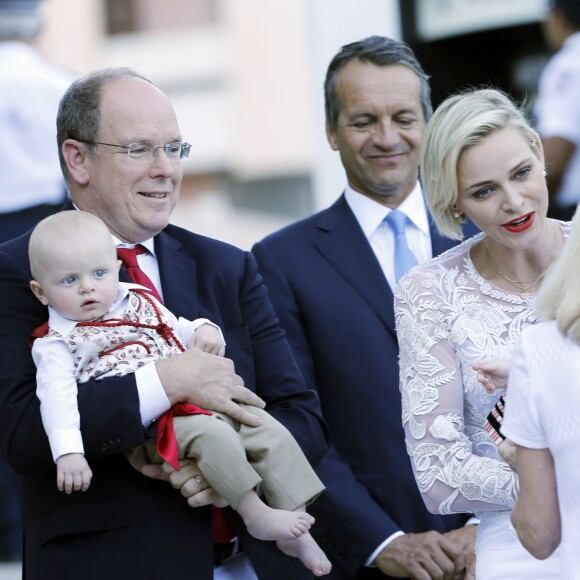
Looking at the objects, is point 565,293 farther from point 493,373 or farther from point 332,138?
point 332,138

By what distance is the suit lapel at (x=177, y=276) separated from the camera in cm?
325

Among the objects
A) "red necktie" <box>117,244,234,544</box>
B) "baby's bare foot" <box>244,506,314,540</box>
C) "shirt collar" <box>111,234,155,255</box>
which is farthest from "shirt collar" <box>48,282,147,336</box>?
"baby's bare foot" <box>244,506,314,540</box>

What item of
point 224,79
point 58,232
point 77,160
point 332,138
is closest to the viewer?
point 58,232

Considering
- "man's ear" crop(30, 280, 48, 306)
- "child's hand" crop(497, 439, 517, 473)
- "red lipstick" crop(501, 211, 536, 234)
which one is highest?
"red lipstick" crop(501, 211, 536, 234)

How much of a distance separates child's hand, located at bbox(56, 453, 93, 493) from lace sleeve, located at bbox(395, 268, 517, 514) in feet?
2.81

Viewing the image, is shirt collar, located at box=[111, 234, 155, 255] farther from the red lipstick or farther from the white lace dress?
the red lipstick

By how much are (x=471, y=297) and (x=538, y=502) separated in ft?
2.82

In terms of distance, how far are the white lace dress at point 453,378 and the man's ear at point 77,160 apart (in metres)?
0.89

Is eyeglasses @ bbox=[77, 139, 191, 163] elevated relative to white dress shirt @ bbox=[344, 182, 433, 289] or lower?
elevated

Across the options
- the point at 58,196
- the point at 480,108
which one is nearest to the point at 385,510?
the point at 480,108

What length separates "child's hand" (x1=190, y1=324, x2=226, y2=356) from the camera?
10.2 ft

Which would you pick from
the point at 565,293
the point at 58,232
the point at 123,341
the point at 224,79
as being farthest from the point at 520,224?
the point at 224,79

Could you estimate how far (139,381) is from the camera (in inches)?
116

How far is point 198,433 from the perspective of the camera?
9.60ft
